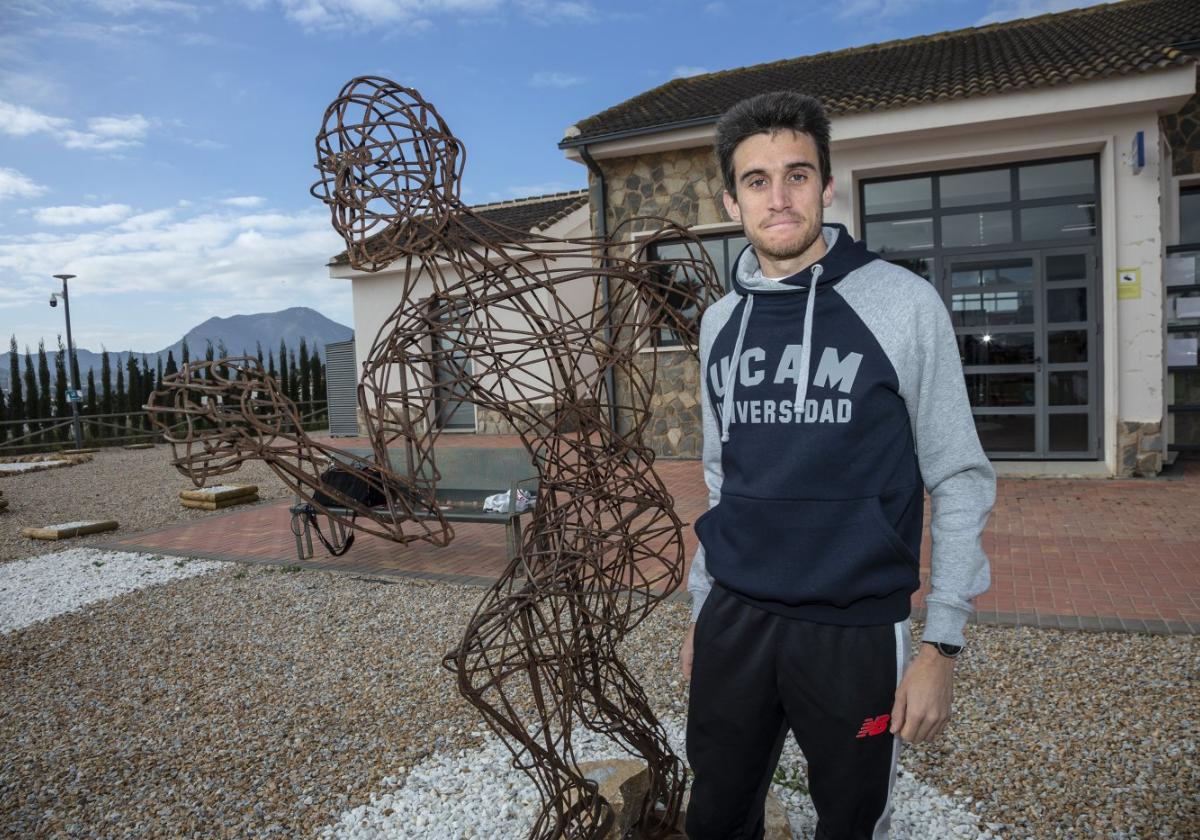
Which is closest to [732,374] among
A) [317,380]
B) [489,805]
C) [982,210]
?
[489,805]

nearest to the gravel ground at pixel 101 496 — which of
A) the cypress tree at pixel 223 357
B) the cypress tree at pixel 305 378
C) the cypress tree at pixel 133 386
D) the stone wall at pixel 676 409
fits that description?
the cypress tree at pixel 223 357

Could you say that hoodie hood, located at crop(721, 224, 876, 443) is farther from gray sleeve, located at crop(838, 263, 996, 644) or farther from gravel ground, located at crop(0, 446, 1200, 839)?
gravel ground, located at crop(0, 446, 1200, 839)

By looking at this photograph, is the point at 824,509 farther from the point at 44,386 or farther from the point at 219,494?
the point at 44,386

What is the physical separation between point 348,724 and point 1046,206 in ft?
27.2

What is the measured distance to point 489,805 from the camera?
105 inches

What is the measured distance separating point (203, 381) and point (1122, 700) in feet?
11.8

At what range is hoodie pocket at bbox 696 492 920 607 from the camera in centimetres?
148

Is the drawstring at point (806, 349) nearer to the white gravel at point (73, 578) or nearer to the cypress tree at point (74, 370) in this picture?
the white gravel at point (73, 578)

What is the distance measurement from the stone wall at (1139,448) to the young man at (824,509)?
761cm

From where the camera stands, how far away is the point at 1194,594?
4348 mm

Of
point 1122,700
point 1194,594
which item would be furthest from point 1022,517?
point 1122,700

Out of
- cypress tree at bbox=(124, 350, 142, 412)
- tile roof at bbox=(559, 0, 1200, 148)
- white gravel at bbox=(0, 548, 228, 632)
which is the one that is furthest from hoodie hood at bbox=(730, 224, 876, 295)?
cypress tree at bbox=(124, 350, 142, 412)

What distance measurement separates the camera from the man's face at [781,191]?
5.25ft

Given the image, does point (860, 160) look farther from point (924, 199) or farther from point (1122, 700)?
point (1122, 700)
